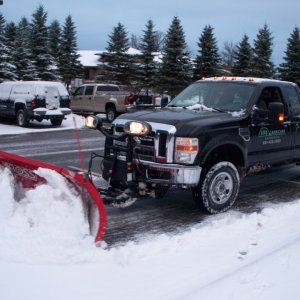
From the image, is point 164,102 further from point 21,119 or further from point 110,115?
point 110,115

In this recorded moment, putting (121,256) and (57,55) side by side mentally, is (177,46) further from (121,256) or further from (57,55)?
(121,256)

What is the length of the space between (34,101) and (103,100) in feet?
18.7

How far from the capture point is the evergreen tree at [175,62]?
35.9 meters

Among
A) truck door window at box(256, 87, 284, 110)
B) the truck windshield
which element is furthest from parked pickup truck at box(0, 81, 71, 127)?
truck door window at box(256, 87, 284, 110)

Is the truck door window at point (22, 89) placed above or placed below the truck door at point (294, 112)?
above

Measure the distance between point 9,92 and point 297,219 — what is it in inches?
603

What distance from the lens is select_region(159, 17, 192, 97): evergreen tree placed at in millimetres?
35938

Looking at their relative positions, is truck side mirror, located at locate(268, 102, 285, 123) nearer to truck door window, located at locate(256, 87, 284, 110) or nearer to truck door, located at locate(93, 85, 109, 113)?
truck door window, located at locate(256, 87, 284, 110)

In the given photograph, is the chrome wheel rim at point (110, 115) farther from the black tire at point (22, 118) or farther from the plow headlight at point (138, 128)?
the plow headlight at point (138, 128)

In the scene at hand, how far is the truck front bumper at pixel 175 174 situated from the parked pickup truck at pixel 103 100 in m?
15.4

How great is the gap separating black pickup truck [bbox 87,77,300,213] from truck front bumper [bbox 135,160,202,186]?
1cm

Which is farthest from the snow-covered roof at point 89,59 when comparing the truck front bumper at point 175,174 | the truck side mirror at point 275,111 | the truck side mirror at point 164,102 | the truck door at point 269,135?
the truck front bumper at point 175,174

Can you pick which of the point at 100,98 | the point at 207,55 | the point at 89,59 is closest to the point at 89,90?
the point at 100,98

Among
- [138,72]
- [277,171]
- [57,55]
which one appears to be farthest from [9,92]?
[57,55]
